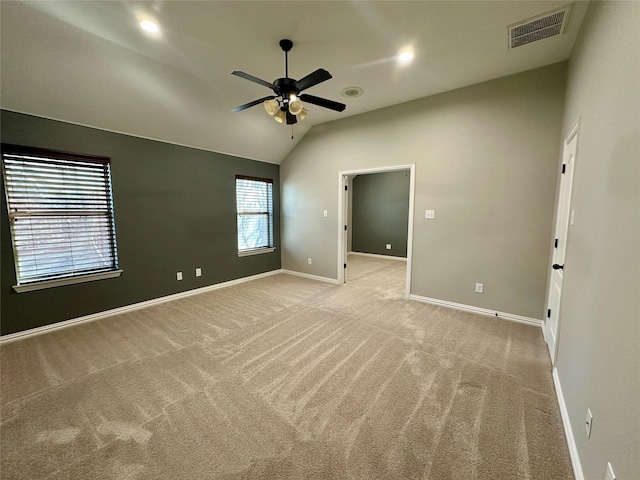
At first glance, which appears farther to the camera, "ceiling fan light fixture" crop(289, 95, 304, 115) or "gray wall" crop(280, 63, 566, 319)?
"gray wall" crop(280, 63, 566, 319)

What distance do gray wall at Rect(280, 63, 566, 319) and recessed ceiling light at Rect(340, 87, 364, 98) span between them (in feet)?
2.25

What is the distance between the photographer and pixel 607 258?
4.07 feet

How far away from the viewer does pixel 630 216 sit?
3.35 feet

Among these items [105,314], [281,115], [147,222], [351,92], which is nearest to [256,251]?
[147,222]

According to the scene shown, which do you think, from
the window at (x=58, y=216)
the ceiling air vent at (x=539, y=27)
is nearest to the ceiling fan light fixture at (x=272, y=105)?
the ceiling air vent at (x=539, y=27)

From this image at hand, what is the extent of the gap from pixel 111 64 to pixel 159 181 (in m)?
1.48

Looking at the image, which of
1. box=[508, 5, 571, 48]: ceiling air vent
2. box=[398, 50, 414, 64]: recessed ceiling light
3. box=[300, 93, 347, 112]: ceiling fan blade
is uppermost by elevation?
box=[398, 50, 414, 64]: recessed ceiling light

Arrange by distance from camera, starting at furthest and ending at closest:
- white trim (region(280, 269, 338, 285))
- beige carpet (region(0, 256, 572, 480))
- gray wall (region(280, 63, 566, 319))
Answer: white trim (region(280, 269, 338, 285)) → gray wall (region(280, 63, 566, 319)) → beige carpet (region(0, 256, 572, 480))

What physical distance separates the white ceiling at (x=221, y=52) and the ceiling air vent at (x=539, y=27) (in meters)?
0.07

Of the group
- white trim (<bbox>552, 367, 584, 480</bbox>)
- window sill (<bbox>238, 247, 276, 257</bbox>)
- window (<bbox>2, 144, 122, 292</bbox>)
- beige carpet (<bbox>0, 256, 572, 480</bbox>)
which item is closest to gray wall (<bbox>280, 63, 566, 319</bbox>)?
beige carpet (<bbox>0, 256, 572, 480</bbox>)

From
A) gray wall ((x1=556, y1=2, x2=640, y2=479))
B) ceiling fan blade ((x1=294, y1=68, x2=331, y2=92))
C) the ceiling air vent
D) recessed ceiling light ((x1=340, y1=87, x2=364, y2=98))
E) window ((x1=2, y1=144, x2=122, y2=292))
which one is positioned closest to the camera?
gray wall ((x1=556, y1=2, x2=640, y2=479))

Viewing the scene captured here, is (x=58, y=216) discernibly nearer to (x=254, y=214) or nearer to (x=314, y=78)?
(x=254, y=214)

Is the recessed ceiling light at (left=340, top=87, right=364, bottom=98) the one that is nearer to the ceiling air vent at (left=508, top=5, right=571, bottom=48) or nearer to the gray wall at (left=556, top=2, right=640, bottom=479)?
the ceiling air vent at (left=508, top=5, right=571, bottom=48)

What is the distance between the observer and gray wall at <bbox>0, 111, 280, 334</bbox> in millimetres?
2785
